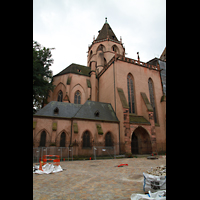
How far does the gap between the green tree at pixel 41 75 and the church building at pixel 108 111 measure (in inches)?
104

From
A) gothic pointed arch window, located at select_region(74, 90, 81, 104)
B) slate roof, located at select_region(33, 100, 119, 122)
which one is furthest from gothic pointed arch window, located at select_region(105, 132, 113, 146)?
gothic pointed arch window, located at select_region(74, 90, 81, 104)

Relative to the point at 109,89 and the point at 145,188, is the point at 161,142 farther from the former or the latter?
the point at 145,188

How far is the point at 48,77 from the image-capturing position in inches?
1070

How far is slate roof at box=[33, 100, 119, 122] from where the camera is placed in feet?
62.9

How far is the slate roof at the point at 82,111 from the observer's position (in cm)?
1917

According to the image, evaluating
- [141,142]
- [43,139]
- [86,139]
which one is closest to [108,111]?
[86,139]

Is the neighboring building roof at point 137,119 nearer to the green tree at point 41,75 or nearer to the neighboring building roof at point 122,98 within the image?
the neighboring building roof at point 122,98

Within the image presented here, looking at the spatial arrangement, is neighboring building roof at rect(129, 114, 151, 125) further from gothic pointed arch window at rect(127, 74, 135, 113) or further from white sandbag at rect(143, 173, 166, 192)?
white sandbag at rect(143, 173, 166, 192)

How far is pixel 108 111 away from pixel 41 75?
1334cm

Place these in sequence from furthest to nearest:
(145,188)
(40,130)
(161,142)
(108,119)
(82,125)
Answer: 1. (161,142)
2. (108,119)
3. (82,125)
4. (40,130)
5. (145,188)

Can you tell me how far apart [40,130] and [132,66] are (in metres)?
17.4

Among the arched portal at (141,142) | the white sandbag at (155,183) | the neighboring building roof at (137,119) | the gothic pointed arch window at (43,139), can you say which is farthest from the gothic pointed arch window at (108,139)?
the white sandbag at (155,183)

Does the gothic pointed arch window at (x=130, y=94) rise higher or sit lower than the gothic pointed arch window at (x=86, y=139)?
higher
